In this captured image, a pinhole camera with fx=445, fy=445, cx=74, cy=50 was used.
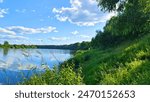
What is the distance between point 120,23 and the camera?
153 ft

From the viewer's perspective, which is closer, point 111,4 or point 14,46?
point 14,46

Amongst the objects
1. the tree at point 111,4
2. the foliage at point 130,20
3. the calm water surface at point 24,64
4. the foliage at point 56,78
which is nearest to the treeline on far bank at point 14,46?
the calm water surface at point 24,64

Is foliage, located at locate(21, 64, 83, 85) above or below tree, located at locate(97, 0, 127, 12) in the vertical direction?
below

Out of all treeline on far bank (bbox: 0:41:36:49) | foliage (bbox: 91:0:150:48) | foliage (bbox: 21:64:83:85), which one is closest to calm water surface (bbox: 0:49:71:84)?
treeline on far bank (bbox: 0:41:36:49)

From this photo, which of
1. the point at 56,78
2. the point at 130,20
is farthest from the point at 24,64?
the point at 130,20

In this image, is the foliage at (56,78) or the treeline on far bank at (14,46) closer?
the treeline on far bank at (14,46)

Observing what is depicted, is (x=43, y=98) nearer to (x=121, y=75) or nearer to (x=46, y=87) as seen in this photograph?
(x=46, y=87)

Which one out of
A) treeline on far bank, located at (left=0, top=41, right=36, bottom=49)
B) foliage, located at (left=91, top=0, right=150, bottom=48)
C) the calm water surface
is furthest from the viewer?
foliage, located at (left=91, top=0, right=150, bottom=48)

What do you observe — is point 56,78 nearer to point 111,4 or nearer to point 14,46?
point 14,46

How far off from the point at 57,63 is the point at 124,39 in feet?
123

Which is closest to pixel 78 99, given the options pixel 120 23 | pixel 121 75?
pixel 121 75

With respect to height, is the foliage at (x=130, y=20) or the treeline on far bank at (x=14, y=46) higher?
the foliage at (x=130, y=20)

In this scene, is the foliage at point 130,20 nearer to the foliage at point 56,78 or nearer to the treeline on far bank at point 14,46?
the foliage at point 56,78

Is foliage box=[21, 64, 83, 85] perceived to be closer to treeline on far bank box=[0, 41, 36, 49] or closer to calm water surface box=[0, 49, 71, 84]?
calm water surface box=[0, 49, 71, 84]
